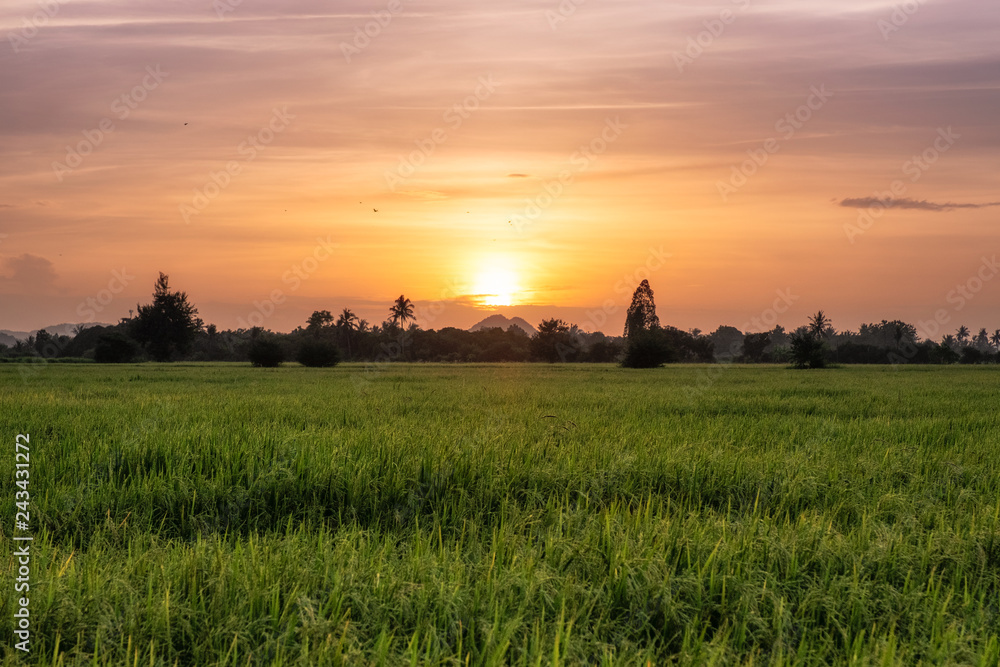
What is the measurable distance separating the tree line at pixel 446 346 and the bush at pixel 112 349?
0.28 feet

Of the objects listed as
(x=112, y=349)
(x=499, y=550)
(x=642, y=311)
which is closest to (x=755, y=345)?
(x=642, y=311)

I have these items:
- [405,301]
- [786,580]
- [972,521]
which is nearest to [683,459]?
[972,521]

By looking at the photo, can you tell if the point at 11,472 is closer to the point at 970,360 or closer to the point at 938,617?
the point at 938,617

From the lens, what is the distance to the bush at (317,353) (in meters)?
54.1

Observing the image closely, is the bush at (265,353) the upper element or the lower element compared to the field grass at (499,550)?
upper

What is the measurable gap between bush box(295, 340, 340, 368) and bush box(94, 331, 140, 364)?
66.5 ft

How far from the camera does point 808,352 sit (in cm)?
5231

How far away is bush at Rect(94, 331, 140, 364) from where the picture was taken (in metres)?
60.4

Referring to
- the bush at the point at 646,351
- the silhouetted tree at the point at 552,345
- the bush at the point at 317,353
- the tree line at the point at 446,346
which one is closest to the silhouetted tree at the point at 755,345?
the tree line at the point at 446,346

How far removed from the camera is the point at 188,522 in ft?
16.1

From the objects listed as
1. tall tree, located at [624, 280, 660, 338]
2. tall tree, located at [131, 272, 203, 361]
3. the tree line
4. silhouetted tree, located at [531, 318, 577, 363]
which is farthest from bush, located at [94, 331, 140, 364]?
tall tree, located at [624, 280, 660, 338]

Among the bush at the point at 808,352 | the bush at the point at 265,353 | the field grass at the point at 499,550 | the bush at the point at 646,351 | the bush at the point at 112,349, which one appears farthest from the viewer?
the bush at the point at 112,349

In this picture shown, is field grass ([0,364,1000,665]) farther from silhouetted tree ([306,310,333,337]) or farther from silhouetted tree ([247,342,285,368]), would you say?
silhouetted tree ([306,310,333,337])

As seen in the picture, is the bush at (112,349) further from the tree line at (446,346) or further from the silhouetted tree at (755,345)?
the silhouetted tree at (755,345)
